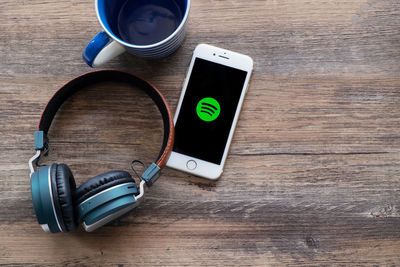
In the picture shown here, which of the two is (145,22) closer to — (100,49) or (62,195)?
(100,49)

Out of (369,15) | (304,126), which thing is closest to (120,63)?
(304,126)

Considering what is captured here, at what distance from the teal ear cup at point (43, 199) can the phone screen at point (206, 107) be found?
26 cm

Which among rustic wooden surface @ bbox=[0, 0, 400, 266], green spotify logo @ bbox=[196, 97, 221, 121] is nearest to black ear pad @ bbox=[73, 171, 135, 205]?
rustic wooden surface @ bbox=[0, 0, 400, 266]

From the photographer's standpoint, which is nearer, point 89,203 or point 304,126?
point 89,203

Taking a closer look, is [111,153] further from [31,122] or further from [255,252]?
[255,252]

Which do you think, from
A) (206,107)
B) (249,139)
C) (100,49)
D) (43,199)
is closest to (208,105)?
(206,107)

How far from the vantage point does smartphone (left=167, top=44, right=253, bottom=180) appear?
0.72m

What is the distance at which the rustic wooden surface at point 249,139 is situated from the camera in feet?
2.32

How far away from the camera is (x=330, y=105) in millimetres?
730

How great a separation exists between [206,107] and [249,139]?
0.11m

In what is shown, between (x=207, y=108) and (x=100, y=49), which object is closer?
(x=100, y=49)

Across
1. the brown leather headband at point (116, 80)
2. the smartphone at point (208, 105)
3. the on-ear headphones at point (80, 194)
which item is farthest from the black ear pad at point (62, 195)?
the smartphone at point (208, 105)

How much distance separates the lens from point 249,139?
72 centimetres

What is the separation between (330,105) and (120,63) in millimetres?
443
